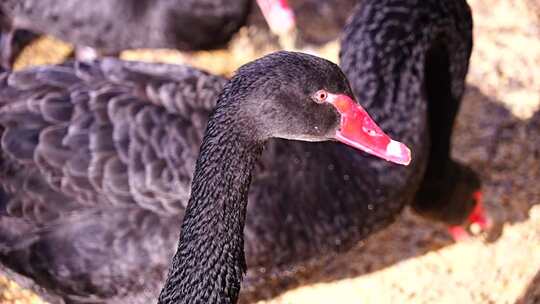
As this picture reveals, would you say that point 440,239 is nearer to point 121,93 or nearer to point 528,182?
point 528,182

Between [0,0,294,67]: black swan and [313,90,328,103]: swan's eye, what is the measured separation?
5.44ft

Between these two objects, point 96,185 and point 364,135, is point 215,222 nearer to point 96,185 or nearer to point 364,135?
point 364,135

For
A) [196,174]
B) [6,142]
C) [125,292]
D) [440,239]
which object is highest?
[196,174]

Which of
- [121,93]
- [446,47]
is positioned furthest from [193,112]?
[446,47]

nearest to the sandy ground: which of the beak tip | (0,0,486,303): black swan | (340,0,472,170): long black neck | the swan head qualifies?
(0,0,486,303): black swan

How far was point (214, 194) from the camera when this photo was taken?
83.0 inches

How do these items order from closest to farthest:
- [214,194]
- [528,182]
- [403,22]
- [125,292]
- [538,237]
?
[214,194] < [125,292] < [403,22] < [538,237] < [528,182]

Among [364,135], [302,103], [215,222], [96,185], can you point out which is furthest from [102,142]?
[364,135]

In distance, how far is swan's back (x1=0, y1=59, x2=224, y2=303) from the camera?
8.71 ft

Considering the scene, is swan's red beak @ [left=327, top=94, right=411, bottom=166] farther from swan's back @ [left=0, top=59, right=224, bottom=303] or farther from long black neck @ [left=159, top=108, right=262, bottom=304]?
swan's back @ [left=0, top=59, right=224, bottom=303]

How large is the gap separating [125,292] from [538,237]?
1682 millimetres

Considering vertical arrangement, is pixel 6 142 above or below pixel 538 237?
above

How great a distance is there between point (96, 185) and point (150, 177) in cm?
18

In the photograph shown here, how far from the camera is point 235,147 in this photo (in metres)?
2.10
